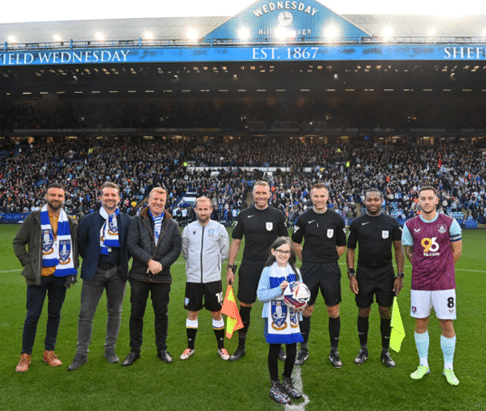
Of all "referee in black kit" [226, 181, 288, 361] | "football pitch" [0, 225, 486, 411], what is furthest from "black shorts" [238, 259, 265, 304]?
"football pitch" [0, 225, 486, 411]

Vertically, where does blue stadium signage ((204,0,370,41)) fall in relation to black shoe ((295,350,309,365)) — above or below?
above

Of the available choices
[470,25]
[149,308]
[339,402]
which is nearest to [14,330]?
[149,308]

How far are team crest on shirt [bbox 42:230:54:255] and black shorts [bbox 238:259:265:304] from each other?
253 centimetres

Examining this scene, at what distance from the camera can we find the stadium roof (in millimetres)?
37969

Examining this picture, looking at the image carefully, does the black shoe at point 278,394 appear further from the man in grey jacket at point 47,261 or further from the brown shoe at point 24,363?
the brown shoe at point 24,363

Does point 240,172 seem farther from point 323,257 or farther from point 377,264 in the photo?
point 377,264

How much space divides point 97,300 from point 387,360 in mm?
3973

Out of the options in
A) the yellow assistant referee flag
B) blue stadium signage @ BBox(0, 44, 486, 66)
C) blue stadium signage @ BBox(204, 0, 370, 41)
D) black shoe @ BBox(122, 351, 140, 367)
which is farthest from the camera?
blue stadium signage @ BBox(204, 0, 370, 41)

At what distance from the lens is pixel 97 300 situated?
16.8 ft

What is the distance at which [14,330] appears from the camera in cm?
641

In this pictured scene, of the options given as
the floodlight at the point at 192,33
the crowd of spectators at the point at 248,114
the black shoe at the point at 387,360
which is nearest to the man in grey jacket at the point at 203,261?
the black shoe at the point at 387,360

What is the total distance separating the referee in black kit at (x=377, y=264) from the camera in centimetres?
506

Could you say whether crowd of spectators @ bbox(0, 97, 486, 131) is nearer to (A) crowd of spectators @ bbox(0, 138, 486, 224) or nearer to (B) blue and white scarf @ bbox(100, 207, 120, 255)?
(A) crowd of spectators @ bbox(0, 138, 486, 224)

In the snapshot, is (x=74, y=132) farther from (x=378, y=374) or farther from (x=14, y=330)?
(x=378, y=374)
